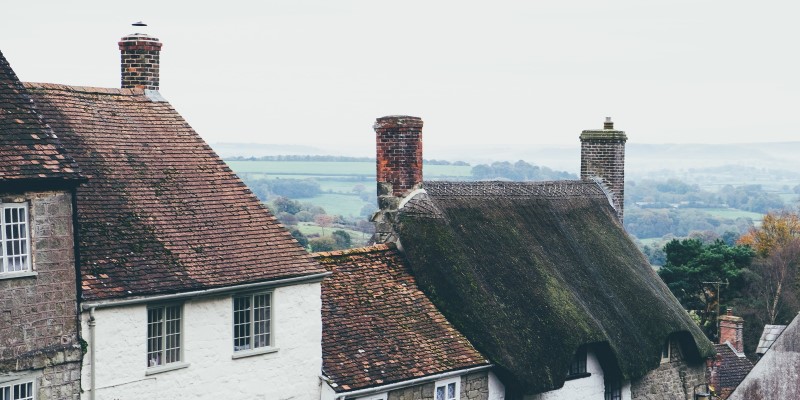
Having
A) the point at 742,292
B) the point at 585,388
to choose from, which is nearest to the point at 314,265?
the point at 585,388

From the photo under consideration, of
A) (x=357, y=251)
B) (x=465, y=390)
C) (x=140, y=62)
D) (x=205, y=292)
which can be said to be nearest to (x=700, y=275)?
(x=357, y=251)

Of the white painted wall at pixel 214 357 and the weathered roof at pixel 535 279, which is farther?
the weathered roof at pixel 535 279

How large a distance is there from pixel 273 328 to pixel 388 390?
2.63 m

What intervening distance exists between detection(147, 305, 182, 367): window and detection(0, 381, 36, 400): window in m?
2.13

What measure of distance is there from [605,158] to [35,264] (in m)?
21.3

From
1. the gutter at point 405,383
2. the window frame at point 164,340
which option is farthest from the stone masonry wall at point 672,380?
the window frame at point 164,340

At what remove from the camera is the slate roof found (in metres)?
42.2

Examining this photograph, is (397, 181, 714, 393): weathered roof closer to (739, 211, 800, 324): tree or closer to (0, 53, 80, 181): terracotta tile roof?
(0, 53, 80, 181): terracotta tile roof

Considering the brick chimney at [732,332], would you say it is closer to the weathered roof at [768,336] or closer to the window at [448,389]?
the weathered roof at [768,336]

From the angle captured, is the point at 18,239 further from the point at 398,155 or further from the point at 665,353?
the point at 665,353

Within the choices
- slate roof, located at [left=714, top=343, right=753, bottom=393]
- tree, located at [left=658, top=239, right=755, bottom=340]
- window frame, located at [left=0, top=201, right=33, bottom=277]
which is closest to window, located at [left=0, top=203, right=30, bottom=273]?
window frame, located at [left=0, top=201, right=33, bottom=277]

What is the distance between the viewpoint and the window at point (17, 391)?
57.3 ft

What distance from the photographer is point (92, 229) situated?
1928cm

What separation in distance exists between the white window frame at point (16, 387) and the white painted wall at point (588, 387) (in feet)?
39.9
